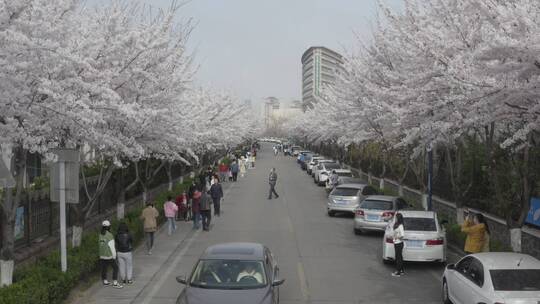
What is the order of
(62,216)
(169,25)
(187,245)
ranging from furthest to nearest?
(187,245) → (169,25) → (62,216)

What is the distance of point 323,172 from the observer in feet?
137

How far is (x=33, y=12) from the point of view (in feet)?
32.4

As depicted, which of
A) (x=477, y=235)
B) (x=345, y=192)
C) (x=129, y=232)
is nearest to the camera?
(x=477, y=235)

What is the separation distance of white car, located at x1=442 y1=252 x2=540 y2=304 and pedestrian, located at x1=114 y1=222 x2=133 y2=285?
22.2ft

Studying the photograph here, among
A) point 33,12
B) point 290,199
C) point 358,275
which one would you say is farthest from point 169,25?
point 290,199

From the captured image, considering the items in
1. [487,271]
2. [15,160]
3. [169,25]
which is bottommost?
[487,271]

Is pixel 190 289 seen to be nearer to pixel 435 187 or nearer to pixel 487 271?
pixel 487 271

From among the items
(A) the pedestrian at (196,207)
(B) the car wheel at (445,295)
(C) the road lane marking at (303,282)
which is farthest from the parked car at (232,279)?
(A) the pedestrian at (196,207)

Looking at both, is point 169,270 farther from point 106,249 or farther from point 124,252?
point 106,249

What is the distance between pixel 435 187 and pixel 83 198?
14.9m

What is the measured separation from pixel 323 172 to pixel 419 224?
85.6ft

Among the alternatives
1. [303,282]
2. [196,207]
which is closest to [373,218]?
[196,207]

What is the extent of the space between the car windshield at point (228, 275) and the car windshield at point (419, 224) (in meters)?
6.21

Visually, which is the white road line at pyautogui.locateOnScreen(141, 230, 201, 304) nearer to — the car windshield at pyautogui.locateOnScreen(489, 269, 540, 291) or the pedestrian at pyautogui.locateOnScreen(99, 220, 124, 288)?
the pedestrian at pyautogui.locateOnScreen(99, 220, 124, 288)
